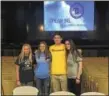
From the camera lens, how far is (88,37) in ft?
36.8

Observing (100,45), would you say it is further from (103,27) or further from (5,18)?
(5,18)

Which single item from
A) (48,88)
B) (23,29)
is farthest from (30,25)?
(48,88)

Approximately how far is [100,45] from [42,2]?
2259 millimetres

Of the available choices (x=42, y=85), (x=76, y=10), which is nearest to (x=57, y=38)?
(x=42, y=85)

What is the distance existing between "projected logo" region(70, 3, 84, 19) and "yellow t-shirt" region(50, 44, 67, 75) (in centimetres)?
545

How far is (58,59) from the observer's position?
5.65 metres

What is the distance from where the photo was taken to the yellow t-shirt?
563cm

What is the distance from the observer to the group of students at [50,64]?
18.5 ft

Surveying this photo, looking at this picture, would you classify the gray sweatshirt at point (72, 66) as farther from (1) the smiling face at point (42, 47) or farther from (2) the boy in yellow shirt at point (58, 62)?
(1) the smiling face at point (42, 47)

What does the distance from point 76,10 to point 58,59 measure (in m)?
5.54

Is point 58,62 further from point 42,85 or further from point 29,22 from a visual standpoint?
point 29,22

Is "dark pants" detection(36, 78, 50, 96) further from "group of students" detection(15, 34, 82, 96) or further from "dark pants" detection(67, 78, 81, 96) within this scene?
"dark pants" detection(67, 78, 81, 96)

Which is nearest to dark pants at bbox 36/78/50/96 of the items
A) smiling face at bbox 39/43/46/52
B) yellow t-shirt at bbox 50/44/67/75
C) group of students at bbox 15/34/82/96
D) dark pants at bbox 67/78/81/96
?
group of students at bbox 15/34/82/96

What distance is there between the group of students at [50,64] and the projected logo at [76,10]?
5.40m
